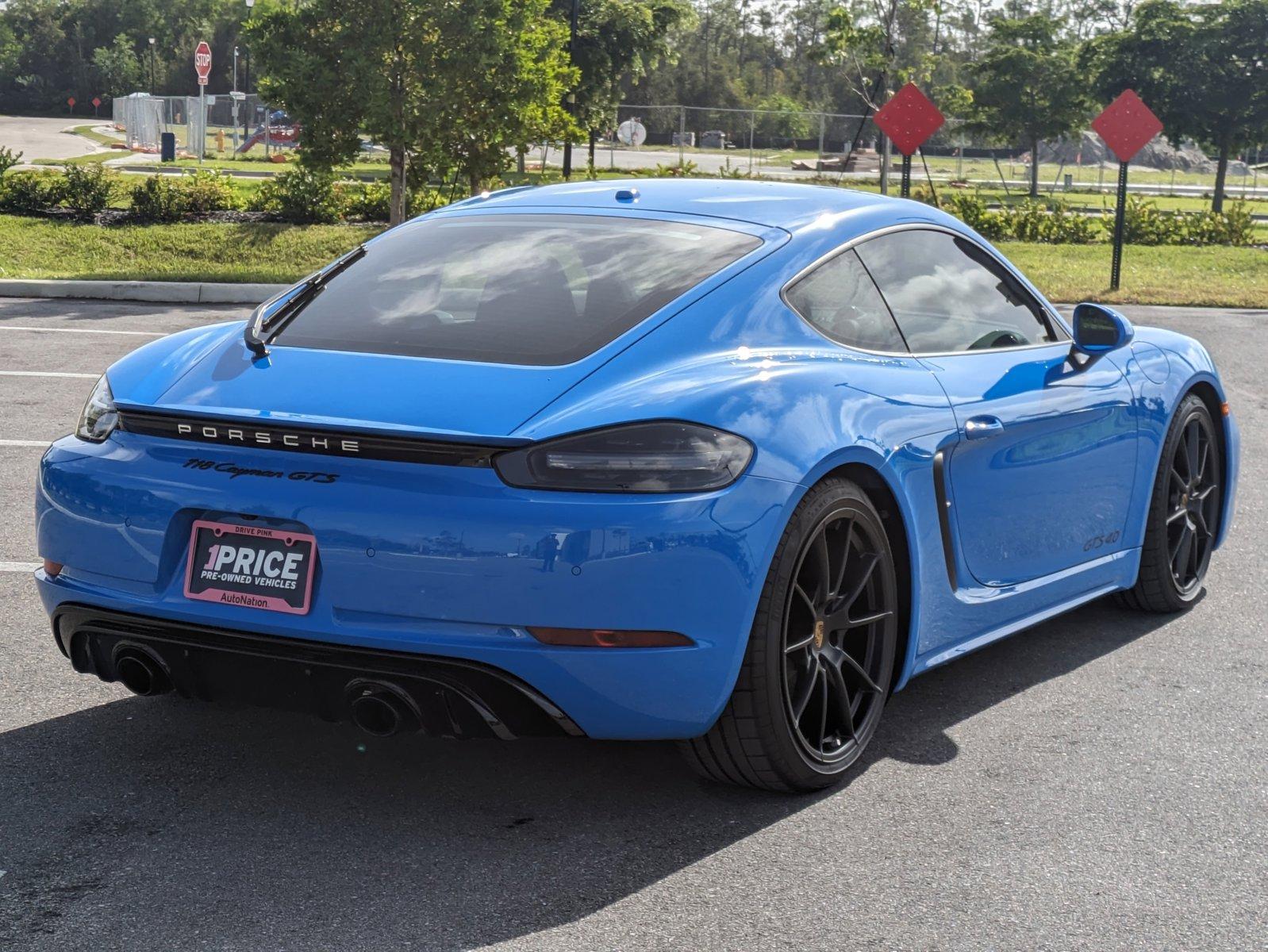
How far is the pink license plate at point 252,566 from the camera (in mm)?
3486

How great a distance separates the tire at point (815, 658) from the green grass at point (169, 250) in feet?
46.5

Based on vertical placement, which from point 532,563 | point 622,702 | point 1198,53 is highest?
point 1198,53

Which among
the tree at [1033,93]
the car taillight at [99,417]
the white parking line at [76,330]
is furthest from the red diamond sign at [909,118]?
the tree at [1033,93]

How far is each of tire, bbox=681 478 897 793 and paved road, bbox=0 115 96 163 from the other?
112 ft

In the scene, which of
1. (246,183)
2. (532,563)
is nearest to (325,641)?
(532,563)

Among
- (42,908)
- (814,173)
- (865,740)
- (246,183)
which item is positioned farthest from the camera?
(814,173)

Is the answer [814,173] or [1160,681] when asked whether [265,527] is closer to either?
[1160,681]

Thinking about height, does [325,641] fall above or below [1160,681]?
above

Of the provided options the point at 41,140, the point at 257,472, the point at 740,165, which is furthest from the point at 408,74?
the point at 41,140

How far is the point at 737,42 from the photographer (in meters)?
139

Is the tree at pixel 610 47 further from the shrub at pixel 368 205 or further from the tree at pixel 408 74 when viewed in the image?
the tree at pixel 408 74

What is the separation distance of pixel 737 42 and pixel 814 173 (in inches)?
3793

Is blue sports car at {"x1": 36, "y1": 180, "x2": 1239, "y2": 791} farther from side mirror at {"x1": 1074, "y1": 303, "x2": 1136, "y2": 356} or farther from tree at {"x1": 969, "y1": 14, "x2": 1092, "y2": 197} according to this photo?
tree at {"x1": 969, "y1": 14, "x2": 1092, "y2": 197}

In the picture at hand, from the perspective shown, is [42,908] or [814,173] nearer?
[42,908]
